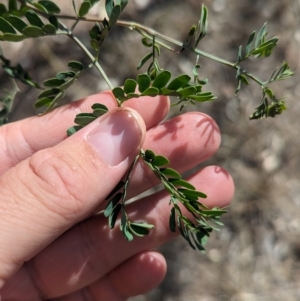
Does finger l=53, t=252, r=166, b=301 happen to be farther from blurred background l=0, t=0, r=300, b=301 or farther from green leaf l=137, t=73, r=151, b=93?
green leaf l=137, t=73, r=151, b=93

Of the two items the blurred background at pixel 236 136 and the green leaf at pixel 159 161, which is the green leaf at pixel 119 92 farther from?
the blurred background at pixel 236 136

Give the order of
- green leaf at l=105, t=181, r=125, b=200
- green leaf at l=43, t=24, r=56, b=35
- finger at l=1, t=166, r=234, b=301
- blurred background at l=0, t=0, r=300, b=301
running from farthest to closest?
1. blurred background at l=0, t=0, r=300, b=301
2. finger at l=1, t=166, r=234, b=301
3. green leaf at l=105, t=181, r=125, b=200
4. green leaf at l=43, t=24, r=56, b=35

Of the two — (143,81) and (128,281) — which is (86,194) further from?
(128,281)

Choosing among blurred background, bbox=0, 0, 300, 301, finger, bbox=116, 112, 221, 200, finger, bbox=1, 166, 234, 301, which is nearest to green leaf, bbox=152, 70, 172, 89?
finger, bbox=116, 112, 221, 200

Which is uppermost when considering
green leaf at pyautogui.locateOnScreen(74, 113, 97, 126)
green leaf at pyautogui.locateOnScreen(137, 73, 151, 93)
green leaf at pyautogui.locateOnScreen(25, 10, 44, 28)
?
green leaf at pyautogui.locateOnScreen(25, 10, 44, 28)

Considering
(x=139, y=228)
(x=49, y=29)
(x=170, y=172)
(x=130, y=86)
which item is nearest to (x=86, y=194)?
(x=139, y=228)
